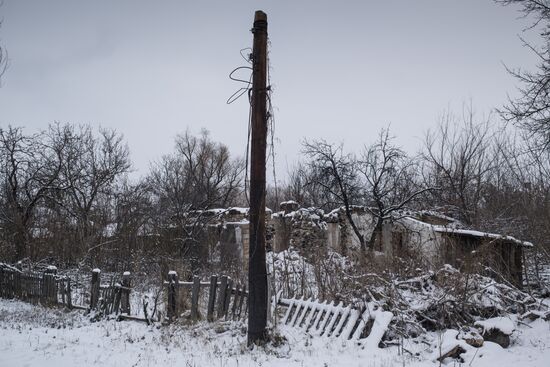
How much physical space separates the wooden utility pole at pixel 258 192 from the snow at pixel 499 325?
3494 millimetres

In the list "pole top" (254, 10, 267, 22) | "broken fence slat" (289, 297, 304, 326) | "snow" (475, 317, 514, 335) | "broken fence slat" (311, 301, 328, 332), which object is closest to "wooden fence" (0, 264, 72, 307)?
"broken fence slat" (289, 297, 304, 326)

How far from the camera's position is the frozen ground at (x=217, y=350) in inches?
213

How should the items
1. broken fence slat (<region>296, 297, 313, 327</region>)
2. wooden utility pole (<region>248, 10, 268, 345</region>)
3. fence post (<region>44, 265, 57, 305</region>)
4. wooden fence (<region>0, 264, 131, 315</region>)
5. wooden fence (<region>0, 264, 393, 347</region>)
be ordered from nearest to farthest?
wooden utility pole (<region>248, 10, 268, 345</region>)
wooden fence (<region>0, 264, 393, 347</region>)
broken fence slat (<region>296, 297, 313, 327</region>)
wooden fence (<region>0, 264, 131, 315</region>)
fence post (<region>44, 265, 57, 305</region>)

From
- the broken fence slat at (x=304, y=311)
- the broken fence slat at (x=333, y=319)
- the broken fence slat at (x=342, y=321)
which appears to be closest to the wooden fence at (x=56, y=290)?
the broken fence slat at (x=304, y=311)

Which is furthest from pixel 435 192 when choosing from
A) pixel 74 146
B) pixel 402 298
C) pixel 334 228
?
pixel 74 146

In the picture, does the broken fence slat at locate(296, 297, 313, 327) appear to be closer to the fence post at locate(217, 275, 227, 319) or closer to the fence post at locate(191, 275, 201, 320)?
the fence post at locate(217, 275, 227, 319)

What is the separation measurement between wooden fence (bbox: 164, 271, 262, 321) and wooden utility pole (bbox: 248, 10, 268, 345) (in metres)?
1.90

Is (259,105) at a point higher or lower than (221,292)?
higher

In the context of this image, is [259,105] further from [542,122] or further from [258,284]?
[542,122]

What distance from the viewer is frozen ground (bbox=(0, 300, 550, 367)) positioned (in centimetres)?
541

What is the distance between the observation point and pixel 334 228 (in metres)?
18.2

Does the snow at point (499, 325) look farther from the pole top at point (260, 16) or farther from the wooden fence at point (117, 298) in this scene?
the wooden fence at point (117, 298)

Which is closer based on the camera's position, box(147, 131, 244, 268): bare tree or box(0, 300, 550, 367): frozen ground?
box(0, 300, 550, 367): frozen ground

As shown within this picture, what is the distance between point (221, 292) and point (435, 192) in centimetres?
1154
